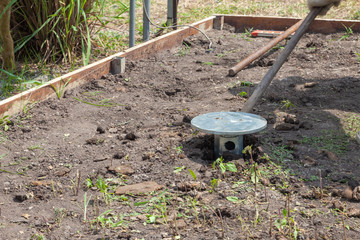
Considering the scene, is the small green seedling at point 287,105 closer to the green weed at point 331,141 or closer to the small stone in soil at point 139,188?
the green weed at point 331,141

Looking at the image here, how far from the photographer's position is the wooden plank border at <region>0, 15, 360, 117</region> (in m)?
3.44

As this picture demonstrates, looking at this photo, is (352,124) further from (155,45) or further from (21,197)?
(155,45)

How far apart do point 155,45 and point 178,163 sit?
238 cm

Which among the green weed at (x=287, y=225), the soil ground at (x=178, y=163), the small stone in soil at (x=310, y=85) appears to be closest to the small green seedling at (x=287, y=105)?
the soil ground at (x=178, y=163)

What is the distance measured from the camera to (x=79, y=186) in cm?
257

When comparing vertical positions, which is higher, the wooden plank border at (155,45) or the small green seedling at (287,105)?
the wooden plank border at (155,45)

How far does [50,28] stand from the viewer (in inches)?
176

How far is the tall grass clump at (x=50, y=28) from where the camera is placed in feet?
14.2

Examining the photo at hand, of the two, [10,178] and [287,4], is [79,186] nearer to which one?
[10,178]

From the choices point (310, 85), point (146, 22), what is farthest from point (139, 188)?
point (146, 22)

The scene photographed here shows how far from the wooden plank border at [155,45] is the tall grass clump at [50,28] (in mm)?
313

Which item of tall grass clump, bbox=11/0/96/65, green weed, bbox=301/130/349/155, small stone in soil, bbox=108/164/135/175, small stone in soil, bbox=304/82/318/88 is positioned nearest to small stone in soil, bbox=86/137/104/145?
small stone in soil, bbox=108/164/135/175

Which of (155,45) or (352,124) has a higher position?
(155,45)

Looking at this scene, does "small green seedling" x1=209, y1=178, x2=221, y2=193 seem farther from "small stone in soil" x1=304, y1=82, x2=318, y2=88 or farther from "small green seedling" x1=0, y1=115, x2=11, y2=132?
"small stone in soil" x1=304, y1=82, x2=318, y2=88
